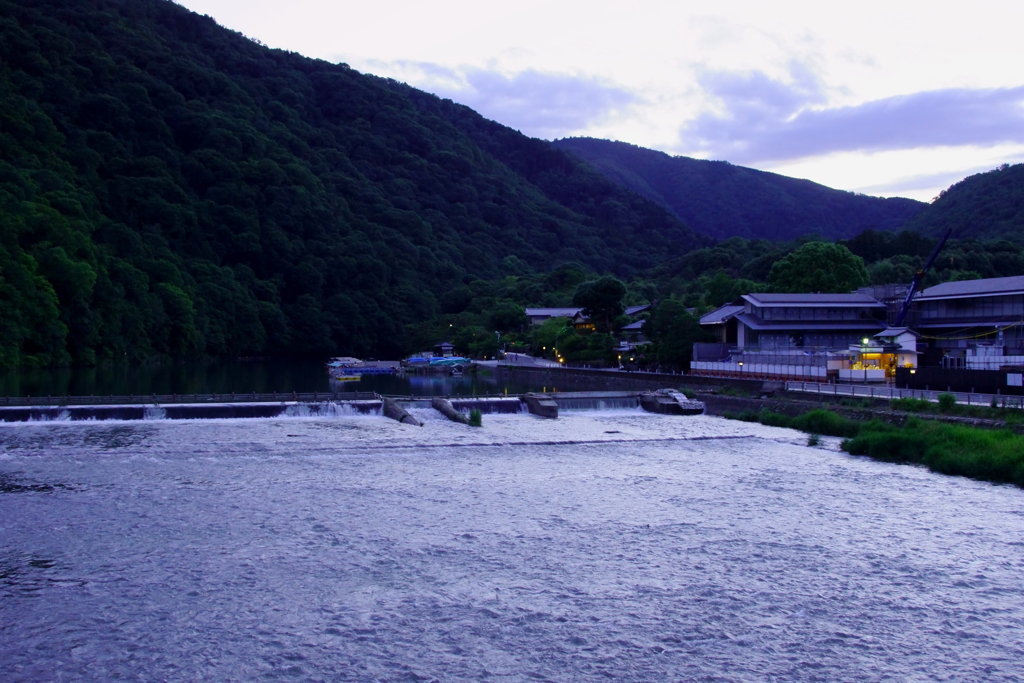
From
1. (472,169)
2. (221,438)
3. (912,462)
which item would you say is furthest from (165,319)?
(472,169)

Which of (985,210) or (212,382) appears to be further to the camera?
(985,210)

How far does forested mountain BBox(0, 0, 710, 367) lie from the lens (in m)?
66.1

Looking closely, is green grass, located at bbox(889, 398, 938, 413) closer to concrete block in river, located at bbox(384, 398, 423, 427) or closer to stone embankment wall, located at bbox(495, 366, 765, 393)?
stone embankment wall, located at bbox(495, 366, 765, 393)

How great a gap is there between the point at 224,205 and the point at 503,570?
91.5 m

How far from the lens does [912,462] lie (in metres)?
23.0

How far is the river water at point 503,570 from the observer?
33.6 ft

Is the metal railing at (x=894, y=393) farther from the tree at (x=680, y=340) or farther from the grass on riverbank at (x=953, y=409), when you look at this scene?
the tree at (x=680, y=340)

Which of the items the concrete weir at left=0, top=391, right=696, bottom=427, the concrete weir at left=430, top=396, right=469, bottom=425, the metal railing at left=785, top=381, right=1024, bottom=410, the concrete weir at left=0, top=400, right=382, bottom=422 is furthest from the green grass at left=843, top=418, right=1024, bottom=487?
the concrete weir at left=0, top=400, right=382, bottom=422

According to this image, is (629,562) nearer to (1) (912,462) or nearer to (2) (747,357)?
(1) (912,462)

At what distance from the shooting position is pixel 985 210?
3693 inches

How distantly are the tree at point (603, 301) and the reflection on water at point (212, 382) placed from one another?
9.91m

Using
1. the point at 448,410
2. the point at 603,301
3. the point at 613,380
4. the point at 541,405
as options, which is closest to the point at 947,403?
the point at 541,405

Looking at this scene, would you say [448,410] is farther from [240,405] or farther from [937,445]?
[937,445]

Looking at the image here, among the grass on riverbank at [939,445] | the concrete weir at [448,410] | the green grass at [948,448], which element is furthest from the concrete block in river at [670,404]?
the green grass at [948,448]
